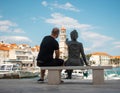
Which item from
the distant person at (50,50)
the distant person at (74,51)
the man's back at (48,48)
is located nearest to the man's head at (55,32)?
the distant person at (50,50)

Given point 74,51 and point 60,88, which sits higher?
point 74,51

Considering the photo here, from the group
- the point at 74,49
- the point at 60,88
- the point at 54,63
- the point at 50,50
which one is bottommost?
the point at 60,88

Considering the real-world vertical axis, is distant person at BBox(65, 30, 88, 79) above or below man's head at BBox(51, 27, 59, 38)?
below

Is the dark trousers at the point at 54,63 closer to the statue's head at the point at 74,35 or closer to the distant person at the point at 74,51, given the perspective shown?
the distant person at the point at 74,51

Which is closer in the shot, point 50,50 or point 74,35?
point 50,50

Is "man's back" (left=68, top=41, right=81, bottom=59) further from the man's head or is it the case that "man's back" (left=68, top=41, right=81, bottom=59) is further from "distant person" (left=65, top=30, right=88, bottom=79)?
the man's head

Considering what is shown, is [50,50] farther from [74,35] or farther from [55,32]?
[74,35]

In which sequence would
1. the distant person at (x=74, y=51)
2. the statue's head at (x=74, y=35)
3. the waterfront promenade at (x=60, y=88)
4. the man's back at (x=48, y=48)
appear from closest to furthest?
the waterfront promenade at (x=60, y=88)
the man's back at (x=48, y=48)
the distant person at (x=74, y=51)
the statue's head at (x=74, y=35)

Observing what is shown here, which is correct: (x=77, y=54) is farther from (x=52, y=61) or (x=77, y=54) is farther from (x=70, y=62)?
(x=52, y=61)

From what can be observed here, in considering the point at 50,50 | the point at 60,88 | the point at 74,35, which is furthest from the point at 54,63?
the point at 60,88

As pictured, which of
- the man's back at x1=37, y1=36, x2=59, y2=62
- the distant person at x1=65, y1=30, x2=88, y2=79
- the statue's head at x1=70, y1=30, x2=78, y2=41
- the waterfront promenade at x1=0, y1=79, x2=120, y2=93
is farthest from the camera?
the statue's head at x1=70, y1=30, x2=78, y2=41

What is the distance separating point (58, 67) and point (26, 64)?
358 feet

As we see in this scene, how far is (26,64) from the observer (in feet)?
382

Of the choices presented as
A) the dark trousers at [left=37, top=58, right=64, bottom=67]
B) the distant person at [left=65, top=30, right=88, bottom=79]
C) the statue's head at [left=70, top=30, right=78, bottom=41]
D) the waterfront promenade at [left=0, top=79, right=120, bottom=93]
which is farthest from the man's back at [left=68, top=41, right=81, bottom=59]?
the waterfront promenade at [left=0, top=79, right=120, bottom=93]
